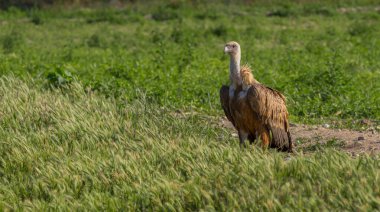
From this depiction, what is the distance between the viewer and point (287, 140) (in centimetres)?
896

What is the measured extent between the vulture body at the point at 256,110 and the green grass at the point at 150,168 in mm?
290

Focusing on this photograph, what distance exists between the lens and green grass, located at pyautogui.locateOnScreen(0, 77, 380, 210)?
22.1ft

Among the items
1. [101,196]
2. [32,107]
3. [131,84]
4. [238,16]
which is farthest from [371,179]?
[238,16]

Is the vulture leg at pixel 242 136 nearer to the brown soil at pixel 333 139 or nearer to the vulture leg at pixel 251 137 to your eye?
the vulture leg at pixel 251 137

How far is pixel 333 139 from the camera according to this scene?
9.48 metres

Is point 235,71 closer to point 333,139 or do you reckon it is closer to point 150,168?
point 333,139

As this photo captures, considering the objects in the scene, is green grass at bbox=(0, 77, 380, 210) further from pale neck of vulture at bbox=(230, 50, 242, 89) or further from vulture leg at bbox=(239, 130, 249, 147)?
pale neck of vulture at bbox=(230, 50, 242, 89)

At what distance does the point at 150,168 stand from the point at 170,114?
2.55 metres

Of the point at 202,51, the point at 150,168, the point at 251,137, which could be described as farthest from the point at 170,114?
the point at 202,51

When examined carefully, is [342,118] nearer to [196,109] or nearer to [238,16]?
[196,109]

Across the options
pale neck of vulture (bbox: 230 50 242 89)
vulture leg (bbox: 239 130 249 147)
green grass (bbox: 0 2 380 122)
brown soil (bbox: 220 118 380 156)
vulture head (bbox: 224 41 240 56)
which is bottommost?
green grass (bbox: 0 2 380 122)

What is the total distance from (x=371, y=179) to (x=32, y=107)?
4407 mm

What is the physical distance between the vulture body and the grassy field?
0.24 m

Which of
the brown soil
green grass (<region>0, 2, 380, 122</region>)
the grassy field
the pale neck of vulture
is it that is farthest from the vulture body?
green grass (<region>0, 2, 380, 122</region>)
